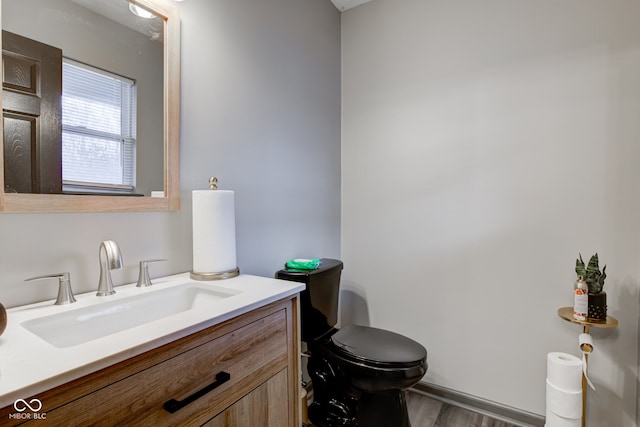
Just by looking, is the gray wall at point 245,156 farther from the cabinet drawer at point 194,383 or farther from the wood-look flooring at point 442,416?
the wood-look flooring at point 442,416

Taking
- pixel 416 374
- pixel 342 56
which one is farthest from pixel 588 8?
pixel 416 374

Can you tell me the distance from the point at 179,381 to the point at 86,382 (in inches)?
7.8

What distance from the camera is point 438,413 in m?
1.79

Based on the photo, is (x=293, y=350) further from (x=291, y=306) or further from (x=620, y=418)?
(x=620, y=418)

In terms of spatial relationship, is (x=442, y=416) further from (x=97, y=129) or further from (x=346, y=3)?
(x=346, y=3)

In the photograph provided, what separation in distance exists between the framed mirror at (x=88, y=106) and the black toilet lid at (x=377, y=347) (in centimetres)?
100

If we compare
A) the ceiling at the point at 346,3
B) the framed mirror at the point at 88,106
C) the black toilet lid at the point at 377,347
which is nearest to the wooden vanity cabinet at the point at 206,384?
the black toilet lid at the point at 377,347

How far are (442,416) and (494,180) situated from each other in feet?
4.43

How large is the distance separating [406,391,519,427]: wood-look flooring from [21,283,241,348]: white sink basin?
4.59 feet

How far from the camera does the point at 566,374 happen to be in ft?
4.55

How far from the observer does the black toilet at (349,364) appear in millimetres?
1354

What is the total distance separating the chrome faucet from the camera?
0.89m

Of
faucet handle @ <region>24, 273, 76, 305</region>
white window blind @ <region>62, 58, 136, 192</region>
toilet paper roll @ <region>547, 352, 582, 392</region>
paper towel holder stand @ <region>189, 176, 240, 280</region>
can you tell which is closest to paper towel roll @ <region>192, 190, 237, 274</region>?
paper towel holder stand @ <region>189, 176, 240, 280</region>

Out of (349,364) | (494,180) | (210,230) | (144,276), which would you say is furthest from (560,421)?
(144,276)
